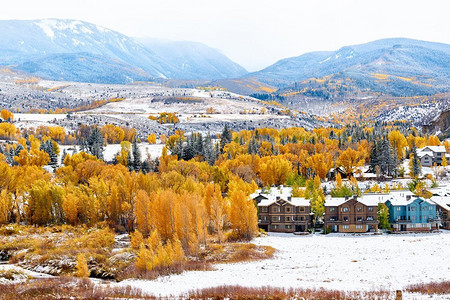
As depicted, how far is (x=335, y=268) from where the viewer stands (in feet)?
159

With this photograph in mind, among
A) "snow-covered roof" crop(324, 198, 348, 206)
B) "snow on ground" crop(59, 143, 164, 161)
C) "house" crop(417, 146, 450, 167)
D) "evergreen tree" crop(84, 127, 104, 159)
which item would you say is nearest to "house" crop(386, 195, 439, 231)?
"snow-covered roof" crop(324, 198, 348, 206)

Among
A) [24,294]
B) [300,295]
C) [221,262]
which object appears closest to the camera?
[300,295]

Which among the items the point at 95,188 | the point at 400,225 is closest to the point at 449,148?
the point at 400,225

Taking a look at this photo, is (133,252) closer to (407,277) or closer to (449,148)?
(407,277)

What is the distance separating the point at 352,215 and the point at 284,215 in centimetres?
940

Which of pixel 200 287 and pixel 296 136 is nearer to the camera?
pixel 200 287

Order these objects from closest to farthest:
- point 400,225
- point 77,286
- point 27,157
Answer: point 77,286
point 400,225
point 27,157

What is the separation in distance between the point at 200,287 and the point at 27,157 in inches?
3507

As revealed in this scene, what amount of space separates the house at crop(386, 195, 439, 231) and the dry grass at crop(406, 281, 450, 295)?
2829 centimetres

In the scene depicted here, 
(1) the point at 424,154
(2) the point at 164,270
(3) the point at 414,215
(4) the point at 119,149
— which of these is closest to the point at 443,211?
(3) the point at 414,215

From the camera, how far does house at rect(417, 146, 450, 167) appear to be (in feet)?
389

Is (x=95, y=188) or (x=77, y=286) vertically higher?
(x=95, y=188)

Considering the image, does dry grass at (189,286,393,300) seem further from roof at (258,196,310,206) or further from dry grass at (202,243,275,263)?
roof at (258,196,310,206)

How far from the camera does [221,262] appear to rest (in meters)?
52.3
